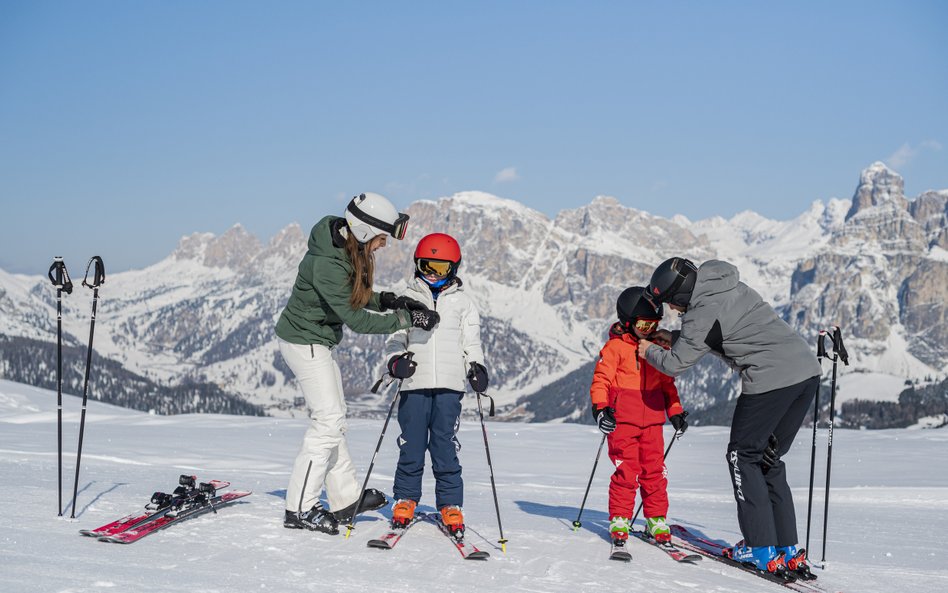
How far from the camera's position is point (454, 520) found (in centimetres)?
688

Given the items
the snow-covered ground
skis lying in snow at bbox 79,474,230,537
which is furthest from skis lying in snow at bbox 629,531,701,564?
skis lying in snow at bbox 79,474,230,537

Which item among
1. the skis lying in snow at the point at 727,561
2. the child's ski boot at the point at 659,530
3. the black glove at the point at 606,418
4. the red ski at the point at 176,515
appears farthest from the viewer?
the child's ski boot at the point at 659,530

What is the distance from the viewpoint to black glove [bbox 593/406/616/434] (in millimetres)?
6895

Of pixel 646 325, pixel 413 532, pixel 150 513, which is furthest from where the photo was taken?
pixel 646 325

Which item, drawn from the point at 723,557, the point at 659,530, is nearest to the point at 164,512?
the point at 659,530

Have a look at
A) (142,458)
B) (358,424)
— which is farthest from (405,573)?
A: (358,424)

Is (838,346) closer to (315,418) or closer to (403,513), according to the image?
(403,513)

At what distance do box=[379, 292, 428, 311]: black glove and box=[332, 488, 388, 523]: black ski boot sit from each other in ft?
5.66

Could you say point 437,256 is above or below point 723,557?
above

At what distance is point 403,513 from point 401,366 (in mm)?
1291

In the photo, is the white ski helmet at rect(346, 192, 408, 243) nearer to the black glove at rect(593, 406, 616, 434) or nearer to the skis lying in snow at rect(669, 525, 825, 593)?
the black glove at rect(593, 406, 616, 434)

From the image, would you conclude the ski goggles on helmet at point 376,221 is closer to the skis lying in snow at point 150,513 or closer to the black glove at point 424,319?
the black glove at point 424,319

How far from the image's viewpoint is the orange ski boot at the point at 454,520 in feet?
22.2

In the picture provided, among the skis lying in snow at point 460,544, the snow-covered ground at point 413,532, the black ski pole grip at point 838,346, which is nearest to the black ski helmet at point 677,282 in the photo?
the black ski pole grip at point 838,346
